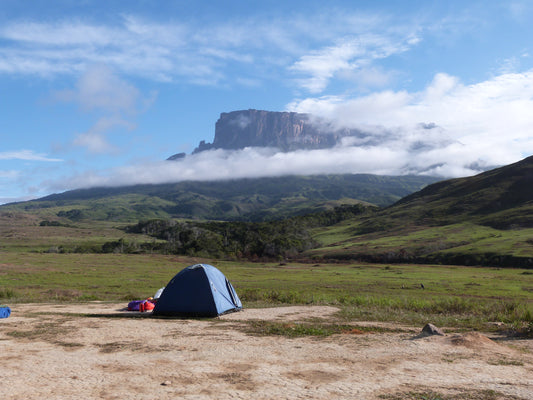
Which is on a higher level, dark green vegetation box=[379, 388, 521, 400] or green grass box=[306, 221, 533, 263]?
dark green vegetation box=[379, 388, 521, 400]

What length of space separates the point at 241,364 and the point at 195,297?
10.8 m

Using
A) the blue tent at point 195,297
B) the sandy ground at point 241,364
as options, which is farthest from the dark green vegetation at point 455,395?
the blue tent at point 195,297

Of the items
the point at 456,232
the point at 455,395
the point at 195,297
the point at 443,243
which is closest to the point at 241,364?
the point at 455,395

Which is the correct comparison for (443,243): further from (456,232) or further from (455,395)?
(455,395)

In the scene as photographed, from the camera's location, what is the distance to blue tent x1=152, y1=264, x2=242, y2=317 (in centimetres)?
2281

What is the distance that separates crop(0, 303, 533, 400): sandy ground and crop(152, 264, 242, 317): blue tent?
10.4 feet

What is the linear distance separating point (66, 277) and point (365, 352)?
53.3m

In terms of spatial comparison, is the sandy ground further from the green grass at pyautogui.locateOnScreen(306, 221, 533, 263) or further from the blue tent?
the green grass at pyautogui.locateOnScreen(306, 221, 533, 263)

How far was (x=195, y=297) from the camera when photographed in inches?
910

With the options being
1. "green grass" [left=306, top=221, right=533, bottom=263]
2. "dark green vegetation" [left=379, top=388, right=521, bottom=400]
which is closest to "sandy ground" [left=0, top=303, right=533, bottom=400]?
"dark green vegetation" [left=379, top=388, right=521, bottom=400]

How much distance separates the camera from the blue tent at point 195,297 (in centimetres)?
2281

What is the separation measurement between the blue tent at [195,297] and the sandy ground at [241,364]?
10.4 ft

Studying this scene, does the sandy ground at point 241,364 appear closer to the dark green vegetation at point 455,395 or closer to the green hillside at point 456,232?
the dark green vegetation at point 455,395

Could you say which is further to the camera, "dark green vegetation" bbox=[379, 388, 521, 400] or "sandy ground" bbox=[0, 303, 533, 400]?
"sandy ground" bbox=[0, 303, 533, 400]
